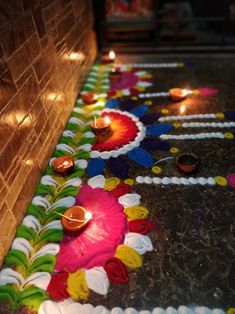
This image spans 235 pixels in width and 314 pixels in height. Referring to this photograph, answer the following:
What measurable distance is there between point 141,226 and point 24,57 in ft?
2.92

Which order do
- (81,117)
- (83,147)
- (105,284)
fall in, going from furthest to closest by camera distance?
1. (81,117)
2. (83,147)
3. (105,284)

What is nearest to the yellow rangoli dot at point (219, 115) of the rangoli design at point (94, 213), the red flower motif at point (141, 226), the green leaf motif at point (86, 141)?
the rangoli design at point (94, 213)

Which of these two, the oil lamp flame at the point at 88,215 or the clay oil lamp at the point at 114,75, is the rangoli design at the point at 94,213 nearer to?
the oil lamp flame at the point at 88,215

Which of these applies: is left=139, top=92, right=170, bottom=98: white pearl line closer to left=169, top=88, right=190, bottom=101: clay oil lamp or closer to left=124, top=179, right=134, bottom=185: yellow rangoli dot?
left=169, top=88, right=190, bottom=101: clay oil lamp

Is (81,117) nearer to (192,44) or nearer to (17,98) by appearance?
(17,98)

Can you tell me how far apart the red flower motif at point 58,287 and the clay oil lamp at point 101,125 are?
31.8 inches

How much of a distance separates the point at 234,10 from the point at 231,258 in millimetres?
2951

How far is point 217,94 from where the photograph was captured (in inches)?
76.6

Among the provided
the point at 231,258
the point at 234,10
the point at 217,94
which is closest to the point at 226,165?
the point at 231,258

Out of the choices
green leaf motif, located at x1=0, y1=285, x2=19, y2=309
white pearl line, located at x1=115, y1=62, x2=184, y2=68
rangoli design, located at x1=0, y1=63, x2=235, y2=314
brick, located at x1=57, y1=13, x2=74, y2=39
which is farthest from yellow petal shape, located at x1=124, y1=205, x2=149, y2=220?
white pearl line, located at x1=115, y1=62, x2=184, y2=68

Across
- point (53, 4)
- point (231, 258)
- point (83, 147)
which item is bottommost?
point (231, 258)

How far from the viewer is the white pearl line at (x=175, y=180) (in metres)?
1.32

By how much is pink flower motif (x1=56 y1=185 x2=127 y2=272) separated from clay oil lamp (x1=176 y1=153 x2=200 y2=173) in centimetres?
35

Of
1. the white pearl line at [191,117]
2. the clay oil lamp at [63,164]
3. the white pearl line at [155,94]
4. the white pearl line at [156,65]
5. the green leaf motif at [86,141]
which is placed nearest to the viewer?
the clay oil lamp at [63,164]
